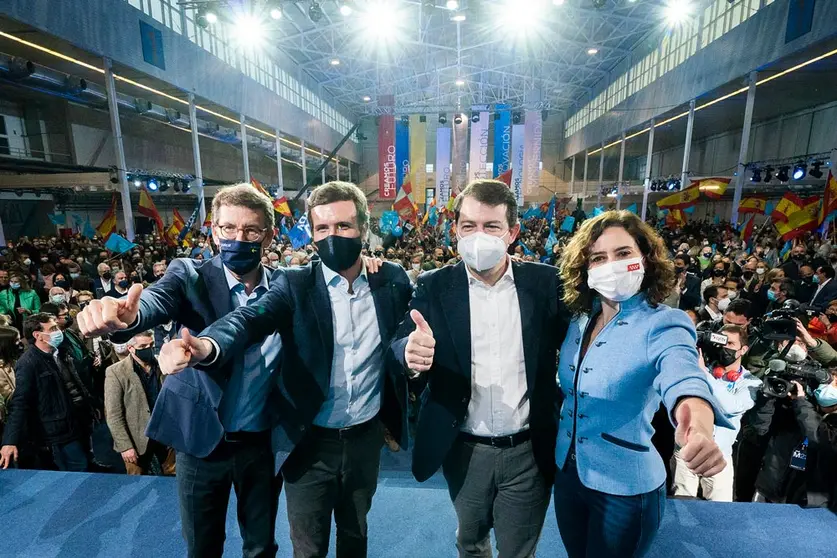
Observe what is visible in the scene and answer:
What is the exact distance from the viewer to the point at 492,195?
173cm

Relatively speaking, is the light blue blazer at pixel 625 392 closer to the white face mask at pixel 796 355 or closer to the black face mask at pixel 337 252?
the black face mask at pixel 337 252

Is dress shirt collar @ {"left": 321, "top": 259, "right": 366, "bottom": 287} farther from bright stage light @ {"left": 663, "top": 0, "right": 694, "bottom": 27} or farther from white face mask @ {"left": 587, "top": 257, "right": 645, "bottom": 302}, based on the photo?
bright stage light @ {"left": 663, "top": 0, "right": 694, "bottom": 27}

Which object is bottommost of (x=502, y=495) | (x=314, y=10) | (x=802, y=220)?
(x=502, y=495)

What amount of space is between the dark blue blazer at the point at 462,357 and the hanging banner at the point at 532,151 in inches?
926

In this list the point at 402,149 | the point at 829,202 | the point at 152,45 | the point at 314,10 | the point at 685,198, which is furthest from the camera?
the point at 402,149

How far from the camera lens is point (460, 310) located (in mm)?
1708

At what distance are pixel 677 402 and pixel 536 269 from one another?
2.46 feet

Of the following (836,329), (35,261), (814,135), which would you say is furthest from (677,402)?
(814,135)

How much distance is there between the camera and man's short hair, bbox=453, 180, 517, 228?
173cm

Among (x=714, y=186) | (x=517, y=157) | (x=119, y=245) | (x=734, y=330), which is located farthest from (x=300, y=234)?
(x=517, y=157)

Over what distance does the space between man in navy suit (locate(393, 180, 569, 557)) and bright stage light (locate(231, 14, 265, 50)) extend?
18.1 metres

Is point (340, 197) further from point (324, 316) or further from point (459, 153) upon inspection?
point (459, 153)

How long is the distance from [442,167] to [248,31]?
11201mm

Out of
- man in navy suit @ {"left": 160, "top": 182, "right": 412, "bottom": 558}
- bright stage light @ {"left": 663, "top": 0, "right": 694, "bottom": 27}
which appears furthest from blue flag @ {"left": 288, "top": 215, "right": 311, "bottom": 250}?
bright stage light @ {"left": 663, "top": 0, "right": 694, "bottom": 27}
